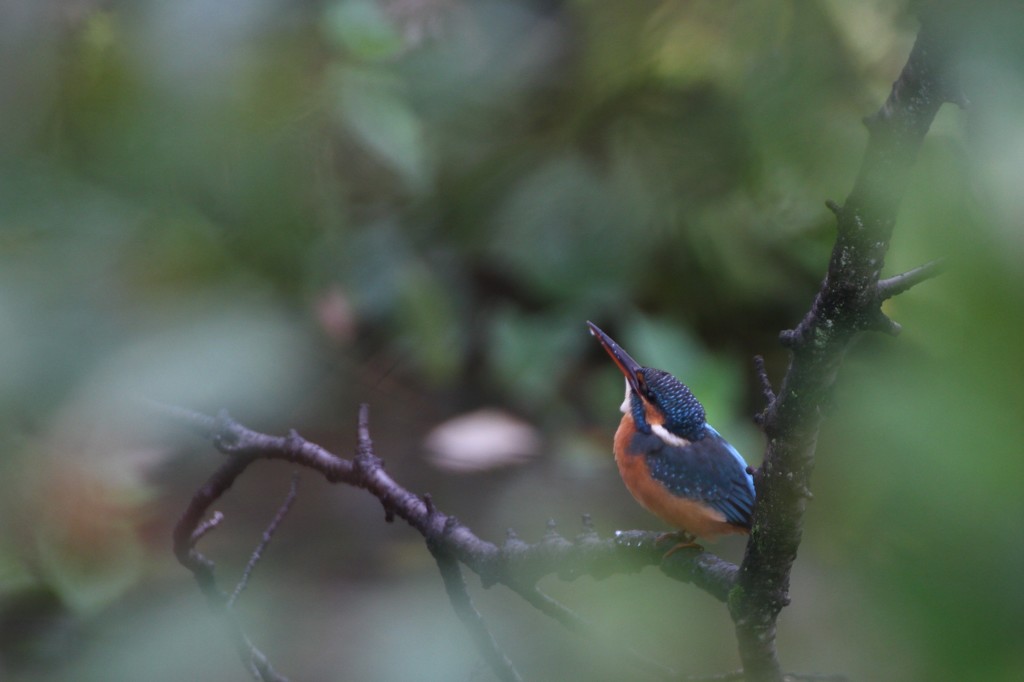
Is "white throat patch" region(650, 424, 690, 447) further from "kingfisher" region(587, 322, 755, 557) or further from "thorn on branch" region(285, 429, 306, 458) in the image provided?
"thorn on branch" region(285, 429, 306, 458)

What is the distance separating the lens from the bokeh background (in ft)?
0.38

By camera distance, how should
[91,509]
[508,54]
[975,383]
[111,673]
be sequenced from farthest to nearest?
[508,54]
[91,509]
[111,673]
[975,383]

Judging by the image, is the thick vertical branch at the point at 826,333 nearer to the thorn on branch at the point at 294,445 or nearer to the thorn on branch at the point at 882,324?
the thorn on branch at the point at 882,324

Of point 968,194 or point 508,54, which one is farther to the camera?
point 508,54

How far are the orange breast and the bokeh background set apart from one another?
5 cm

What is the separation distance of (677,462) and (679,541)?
0.07m

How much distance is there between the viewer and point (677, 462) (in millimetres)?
447

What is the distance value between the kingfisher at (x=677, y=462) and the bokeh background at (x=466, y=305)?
5 centimetres

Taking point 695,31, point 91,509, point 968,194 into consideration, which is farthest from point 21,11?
point 695,31

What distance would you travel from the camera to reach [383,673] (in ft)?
2.02

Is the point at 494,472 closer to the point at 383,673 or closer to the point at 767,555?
the point at 383,673

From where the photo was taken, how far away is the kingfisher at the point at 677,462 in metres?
0.41

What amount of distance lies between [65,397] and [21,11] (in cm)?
20

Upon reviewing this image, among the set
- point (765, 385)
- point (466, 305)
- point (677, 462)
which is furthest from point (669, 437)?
point (466, 305)
